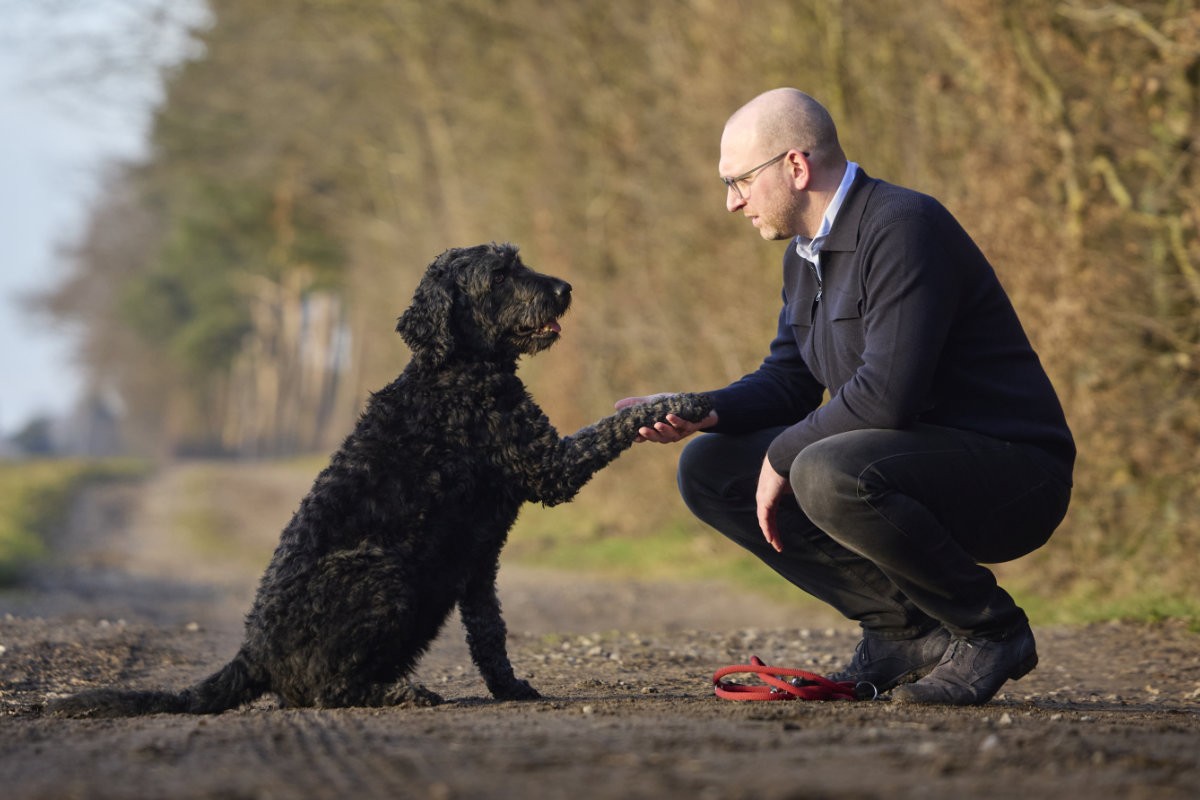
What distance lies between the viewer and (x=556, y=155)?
17031 mm

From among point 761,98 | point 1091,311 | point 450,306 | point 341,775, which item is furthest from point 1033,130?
point 341,775

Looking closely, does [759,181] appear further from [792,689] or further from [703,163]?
[703,163]

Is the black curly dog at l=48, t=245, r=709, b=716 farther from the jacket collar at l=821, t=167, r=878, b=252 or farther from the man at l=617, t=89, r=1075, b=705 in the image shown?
the jacket collar at l=821, t=167, r=878, b=252

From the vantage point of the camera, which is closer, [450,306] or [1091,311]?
[450,306]

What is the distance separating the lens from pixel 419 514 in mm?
4586

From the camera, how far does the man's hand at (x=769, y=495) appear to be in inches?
182

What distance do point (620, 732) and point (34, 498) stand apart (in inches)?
811

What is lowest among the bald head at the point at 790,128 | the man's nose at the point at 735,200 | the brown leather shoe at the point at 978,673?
the brown leather shoe at the point at 978,673

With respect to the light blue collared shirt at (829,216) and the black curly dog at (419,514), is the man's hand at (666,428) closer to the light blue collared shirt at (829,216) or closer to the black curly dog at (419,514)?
the black curly dog at (419,514)

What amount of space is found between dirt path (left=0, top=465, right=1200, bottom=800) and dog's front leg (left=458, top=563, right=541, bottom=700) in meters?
0.13

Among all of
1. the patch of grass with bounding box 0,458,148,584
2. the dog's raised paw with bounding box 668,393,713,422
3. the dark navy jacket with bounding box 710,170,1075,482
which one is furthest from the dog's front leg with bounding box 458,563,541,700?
the patch of grass with bounding box 0,458,148,584

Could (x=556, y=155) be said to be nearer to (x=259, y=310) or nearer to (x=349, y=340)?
(x=349, y=340)

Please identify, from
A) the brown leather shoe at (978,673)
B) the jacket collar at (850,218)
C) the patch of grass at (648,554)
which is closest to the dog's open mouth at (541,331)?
the jacket collar at (850,218)

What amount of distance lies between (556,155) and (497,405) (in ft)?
41.2
